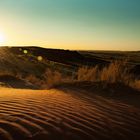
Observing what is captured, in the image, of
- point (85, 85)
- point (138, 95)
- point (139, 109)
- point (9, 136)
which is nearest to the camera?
point (9, 136)

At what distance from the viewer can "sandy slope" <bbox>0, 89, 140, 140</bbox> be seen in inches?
164

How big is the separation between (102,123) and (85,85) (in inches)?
186

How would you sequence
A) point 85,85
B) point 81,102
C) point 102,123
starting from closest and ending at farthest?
point 102,123 → point 81,102 → point 85,85

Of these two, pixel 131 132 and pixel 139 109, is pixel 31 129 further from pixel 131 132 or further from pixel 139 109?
pixel 139 109

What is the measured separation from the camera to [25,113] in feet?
17.2

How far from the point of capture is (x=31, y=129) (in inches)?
168

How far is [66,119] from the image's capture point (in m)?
4.98

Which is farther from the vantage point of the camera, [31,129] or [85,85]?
[85,85]

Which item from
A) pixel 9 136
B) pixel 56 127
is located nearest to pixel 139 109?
pixel 56 127

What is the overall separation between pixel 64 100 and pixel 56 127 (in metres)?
2.36

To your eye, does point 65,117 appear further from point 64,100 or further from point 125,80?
point 125,80

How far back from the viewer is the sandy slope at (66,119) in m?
4.16

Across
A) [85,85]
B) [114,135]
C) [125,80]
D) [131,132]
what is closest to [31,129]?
[114,135]

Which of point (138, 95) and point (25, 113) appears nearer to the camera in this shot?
point (25, 113)
